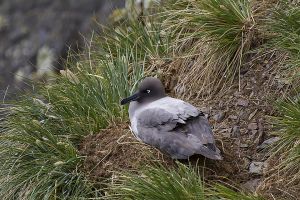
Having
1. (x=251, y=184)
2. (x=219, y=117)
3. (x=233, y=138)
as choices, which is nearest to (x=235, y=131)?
(x=233, y=138)

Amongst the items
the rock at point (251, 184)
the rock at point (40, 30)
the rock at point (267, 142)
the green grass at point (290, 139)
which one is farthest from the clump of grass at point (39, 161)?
the rock at point (40, 30)

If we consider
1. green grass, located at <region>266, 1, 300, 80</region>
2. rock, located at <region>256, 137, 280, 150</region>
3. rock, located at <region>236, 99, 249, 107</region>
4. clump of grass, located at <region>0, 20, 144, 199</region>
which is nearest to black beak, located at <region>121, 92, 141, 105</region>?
clump of grass, located at <region>0, 20, 144, 199</region>

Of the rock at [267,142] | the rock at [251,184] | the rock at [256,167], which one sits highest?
the rock at [267,142]

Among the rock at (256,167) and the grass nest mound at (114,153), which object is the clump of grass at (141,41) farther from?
the rock at (256,167)

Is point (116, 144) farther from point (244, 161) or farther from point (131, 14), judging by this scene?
point (131, 14)

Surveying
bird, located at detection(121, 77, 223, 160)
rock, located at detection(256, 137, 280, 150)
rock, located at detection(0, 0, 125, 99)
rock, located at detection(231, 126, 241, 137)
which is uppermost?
bird, located at detection(121, 77, 223, 160)

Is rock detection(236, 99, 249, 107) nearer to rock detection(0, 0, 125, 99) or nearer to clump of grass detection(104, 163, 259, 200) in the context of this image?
clump of grass detection(104, 163, 259, 200)

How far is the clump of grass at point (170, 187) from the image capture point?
4.46m

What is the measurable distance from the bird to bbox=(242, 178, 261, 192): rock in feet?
0.97

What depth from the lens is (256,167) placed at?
5.05 meters

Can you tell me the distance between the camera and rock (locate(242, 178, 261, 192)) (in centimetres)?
486

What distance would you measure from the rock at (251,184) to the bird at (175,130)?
0.29m

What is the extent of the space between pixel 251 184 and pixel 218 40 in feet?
4.51

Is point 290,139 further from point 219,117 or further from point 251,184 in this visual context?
point 219,117
